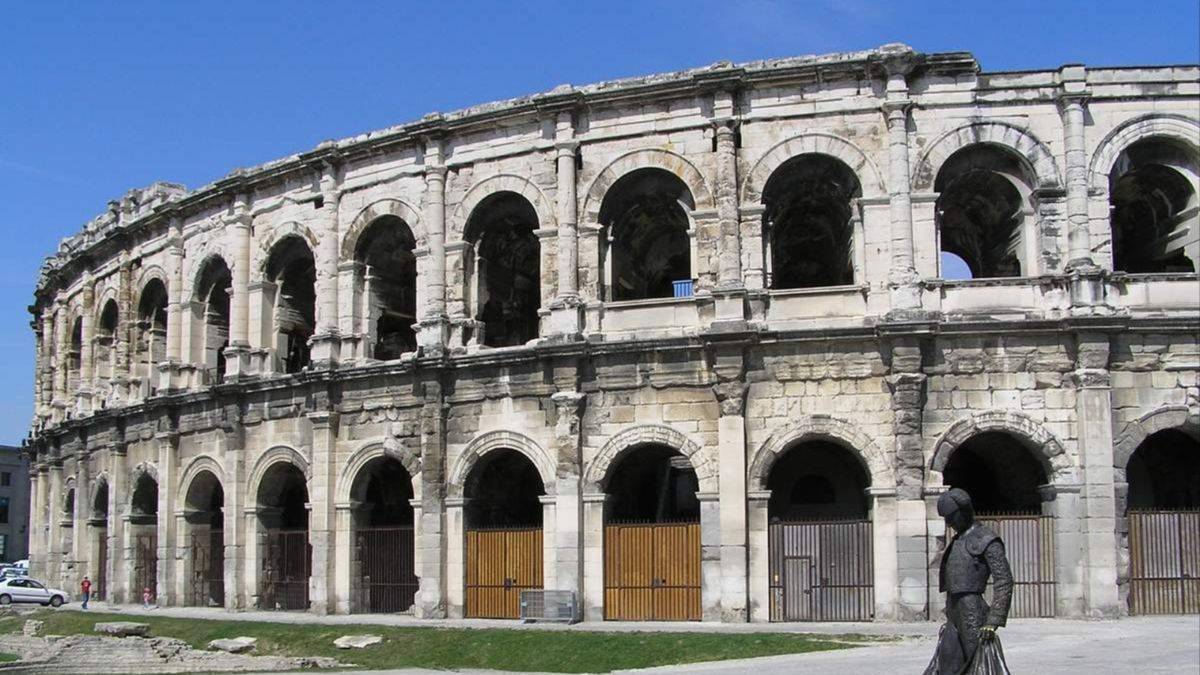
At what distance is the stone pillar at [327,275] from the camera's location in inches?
997

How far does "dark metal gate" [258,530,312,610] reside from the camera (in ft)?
85.4

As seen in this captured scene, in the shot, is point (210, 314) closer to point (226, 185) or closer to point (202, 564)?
point (226, 185)

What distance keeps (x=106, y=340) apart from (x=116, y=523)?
5.20m

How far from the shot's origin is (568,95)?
75.4 ft

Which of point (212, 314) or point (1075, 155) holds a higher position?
point (1075, 155)

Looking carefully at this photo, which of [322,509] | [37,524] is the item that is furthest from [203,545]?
[37,524]

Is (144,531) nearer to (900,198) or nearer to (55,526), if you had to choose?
(55,526)

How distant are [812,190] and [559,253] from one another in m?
4.68

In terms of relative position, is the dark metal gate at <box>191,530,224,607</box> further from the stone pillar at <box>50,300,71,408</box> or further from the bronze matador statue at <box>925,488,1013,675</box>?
the bronze matador statue at <box>925,488,1013,675</box>

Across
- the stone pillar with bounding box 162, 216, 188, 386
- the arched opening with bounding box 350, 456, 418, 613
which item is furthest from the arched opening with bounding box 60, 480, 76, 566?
the arched opening with bounding box 350, 456, 418, 613

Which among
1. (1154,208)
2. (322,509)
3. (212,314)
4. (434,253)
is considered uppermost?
(1154,208)

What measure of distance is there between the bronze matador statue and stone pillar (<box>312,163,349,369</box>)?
17846 mm

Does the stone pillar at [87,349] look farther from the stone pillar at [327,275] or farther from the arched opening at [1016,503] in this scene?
the arched opening at [1016,503]

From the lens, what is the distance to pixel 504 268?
86.2 ft
